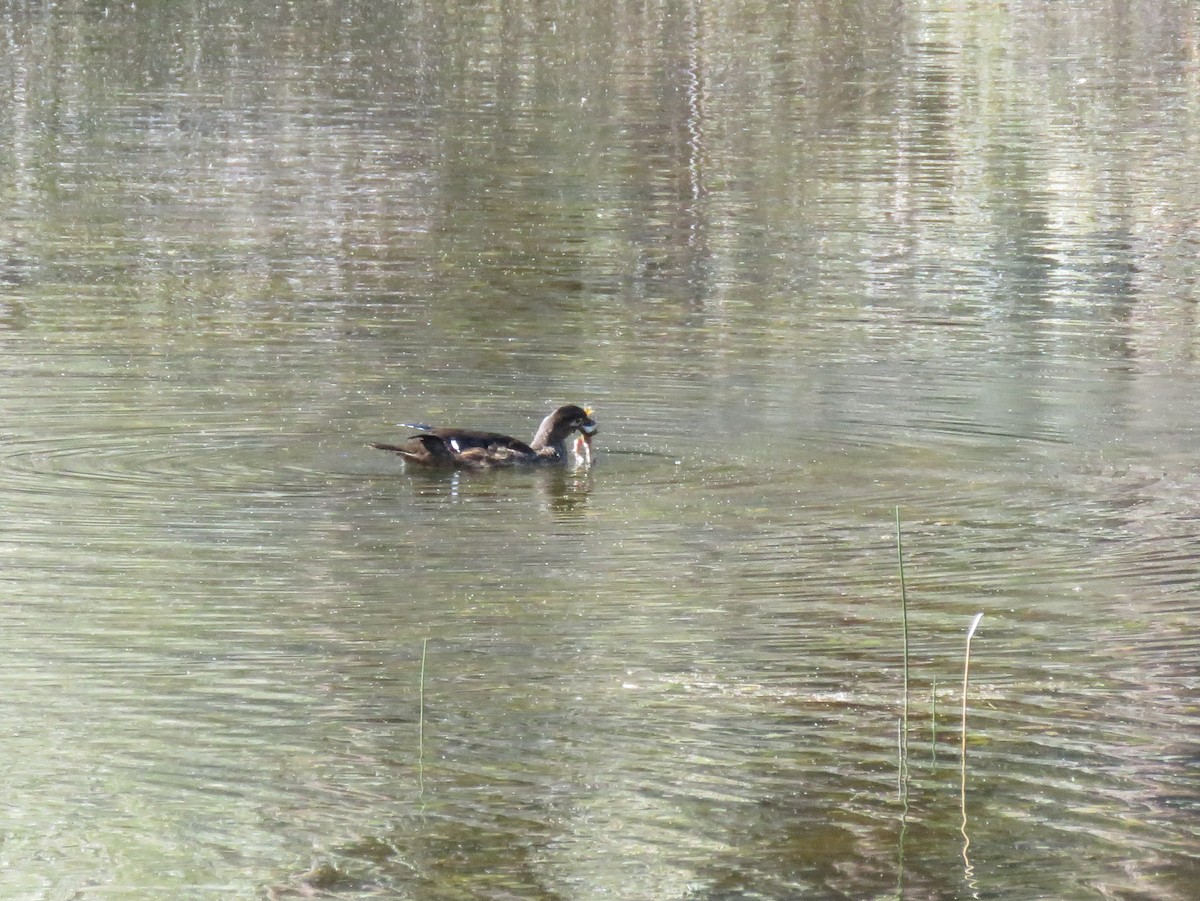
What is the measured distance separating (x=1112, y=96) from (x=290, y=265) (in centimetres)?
1631

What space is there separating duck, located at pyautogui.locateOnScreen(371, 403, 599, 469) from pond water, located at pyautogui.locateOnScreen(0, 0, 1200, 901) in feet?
0.45

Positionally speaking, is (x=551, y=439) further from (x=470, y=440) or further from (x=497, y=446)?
(x=470, y=440)

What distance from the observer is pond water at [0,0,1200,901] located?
580 cm

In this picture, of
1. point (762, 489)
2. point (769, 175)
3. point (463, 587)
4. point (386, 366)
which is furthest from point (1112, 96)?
point (463, 587)

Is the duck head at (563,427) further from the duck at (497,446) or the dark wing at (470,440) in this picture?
the dark wing at (470,440)

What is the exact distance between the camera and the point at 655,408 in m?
11.7

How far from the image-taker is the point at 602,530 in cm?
924

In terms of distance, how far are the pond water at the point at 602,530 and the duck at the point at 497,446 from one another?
0.45ft

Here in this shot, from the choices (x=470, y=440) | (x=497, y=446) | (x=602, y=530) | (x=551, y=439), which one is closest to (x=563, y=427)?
(x=551, y=439)

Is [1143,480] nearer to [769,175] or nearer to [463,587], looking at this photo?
[463,587]

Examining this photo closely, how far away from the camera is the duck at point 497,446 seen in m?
10.2

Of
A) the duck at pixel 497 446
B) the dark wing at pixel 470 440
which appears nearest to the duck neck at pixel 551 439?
the duck at pixel 497 446

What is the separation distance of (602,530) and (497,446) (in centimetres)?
132

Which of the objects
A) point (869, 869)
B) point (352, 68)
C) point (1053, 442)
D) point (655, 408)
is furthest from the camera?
point (352, 68)
